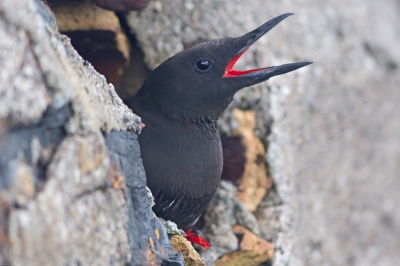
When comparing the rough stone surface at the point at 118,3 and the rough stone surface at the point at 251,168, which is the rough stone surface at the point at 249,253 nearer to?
the rough stone surface at the point at 251,168

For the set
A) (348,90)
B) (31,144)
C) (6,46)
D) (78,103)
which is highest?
(348,90)

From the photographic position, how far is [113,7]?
472cm

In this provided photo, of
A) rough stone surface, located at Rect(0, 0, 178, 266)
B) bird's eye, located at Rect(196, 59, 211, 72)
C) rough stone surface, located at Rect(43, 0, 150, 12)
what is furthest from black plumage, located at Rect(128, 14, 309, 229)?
rough stone surface, located at Rect(0, 0, 178, 266)

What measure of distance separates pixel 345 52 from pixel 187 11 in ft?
8.35

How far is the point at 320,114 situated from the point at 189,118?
2.73 meters

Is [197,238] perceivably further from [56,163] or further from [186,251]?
[56,163]

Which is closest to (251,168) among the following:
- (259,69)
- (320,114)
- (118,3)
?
(259,69)

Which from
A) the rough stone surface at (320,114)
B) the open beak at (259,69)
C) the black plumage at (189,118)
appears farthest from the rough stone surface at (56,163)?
the rough stone surface at (320,114)

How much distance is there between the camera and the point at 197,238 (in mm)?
4762

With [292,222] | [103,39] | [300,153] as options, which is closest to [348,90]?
[300,153]

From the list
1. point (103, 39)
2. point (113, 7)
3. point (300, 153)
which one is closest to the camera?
point (113, 7)

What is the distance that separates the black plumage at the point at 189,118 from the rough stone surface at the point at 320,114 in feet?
2.99

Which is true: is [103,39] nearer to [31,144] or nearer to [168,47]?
[168,47]

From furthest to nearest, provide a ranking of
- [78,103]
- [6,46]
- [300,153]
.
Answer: [300,153], [78,103], [6,46]
